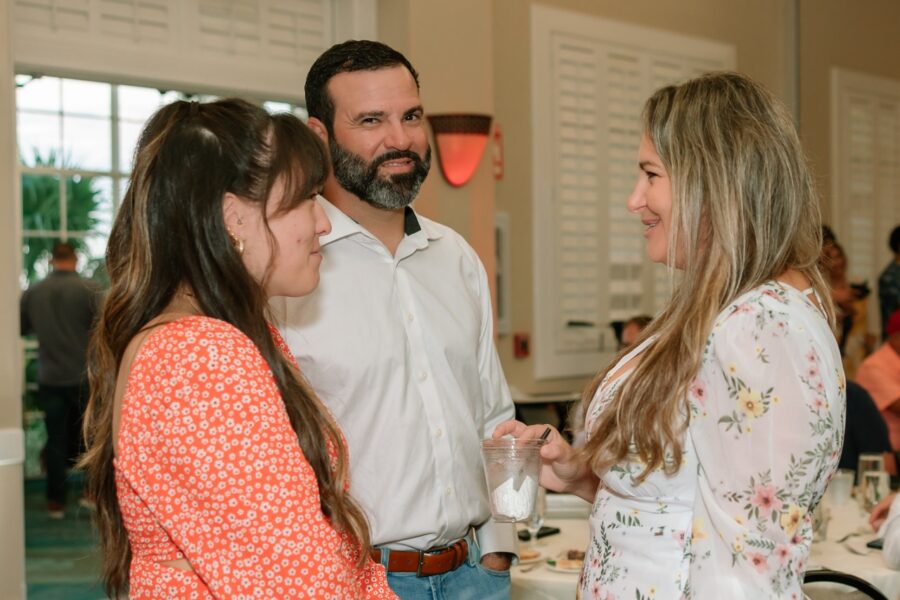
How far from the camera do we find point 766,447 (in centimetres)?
152

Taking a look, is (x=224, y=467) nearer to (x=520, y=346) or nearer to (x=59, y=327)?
(x=520, y=346)

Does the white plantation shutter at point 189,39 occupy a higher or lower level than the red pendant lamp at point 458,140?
higher

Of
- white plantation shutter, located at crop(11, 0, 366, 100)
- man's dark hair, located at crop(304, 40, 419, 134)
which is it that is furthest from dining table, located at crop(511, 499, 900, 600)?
white plantation shutter, located at crop(11, 0, 366, 100)

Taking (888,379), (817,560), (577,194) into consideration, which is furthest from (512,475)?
(577,194)

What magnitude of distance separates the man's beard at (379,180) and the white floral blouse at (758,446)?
0.98m

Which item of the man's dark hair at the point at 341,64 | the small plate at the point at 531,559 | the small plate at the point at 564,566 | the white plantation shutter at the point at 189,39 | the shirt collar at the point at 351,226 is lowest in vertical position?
the small plate at the point at 531,559

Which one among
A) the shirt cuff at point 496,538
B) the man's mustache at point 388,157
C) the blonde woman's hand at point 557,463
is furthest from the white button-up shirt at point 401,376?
the blonde woman's hand at point 557,463

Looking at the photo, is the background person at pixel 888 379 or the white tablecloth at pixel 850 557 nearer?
the white tablecloth at pixel 850 557

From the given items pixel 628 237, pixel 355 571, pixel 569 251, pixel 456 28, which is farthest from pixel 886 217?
pixel 355 571

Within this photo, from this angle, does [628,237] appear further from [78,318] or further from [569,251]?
[78,318]

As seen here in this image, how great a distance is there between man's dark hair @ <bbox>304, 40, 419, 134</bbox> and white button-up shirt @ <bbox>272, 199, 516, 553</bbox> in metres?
0.24

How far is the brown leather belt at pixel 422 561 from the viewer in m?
2.20

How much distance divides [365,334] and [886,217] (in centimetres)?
674

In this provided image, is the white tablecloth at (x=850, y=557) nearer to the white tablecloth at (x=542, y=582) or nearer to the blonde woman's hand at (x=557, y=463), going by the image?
the white tablecloth at (x=542, y=582)
